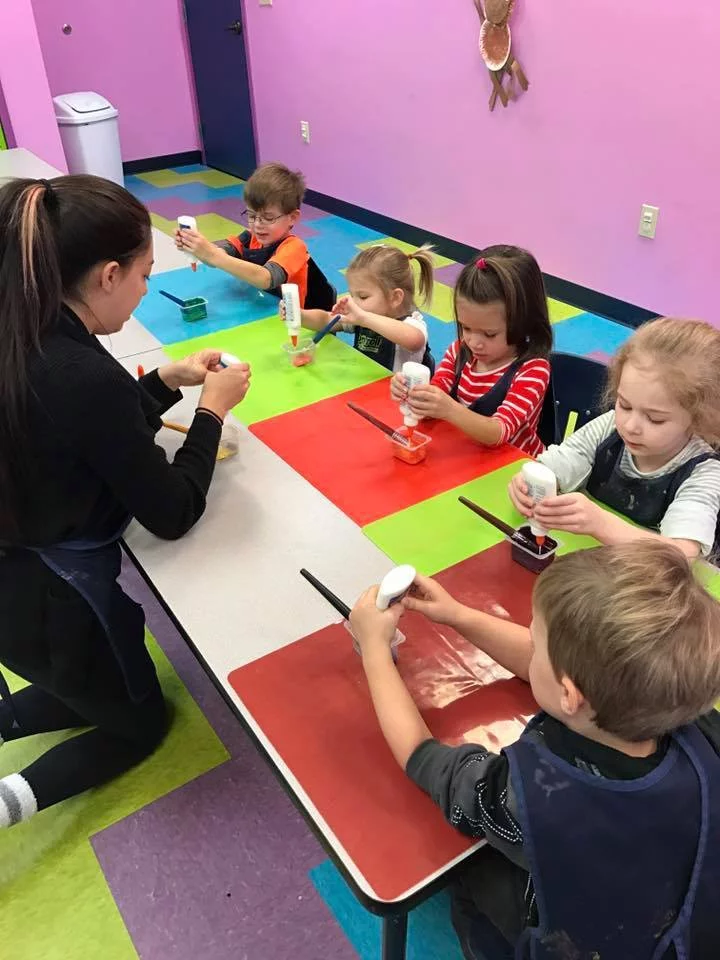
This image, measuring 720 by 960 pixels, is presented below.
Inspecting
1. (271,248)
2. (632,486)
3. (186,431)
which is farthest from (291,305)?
(632,486)

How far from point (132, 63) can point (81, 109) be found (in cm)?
99

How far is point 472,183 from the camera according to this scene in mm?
4125

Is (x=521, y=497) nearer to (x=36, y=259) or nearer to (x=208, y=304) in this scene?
(x=36, y=259)

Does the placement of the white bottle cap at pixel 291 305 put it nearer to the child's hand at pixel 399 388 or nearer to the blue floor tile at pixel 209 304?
the blue floor tile at pixel 209 304

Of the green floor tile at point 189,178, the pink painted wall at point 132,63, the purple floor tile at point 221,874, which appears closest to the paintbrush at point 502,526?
the purple floor tile at point 221,874

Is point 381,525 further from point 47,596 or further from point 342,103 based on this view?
point 342,103

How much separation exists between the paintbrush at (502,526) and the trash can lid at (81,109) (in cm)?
500

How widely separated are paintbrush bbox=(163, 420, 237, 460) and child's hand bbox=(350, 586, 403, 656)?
1.82 feet

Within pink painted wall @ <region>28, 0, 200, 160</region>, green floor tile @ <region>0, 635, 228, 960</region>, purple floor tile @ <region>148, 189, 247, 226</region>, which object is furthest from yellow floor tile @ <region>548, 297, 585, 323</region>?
pink painted wall @ <region>28, 0, 200, 160</region>

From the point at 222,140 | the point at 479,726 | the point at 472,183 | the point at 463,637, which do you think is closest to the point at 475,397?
the point at 463,637

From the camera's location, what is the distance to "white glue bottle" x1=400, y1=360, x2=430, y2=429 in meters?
1.51

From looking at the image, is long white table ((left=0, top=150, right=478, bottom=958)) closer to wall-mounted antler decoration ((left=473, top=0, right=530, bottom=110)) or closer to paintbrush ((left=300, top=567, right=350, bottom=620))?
paintbrush ((left=300, top=567, right=350, bottom=620))

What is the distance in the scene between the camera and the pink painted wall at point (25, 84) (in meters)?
4.04

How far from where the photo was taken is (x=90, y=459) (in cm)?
120
